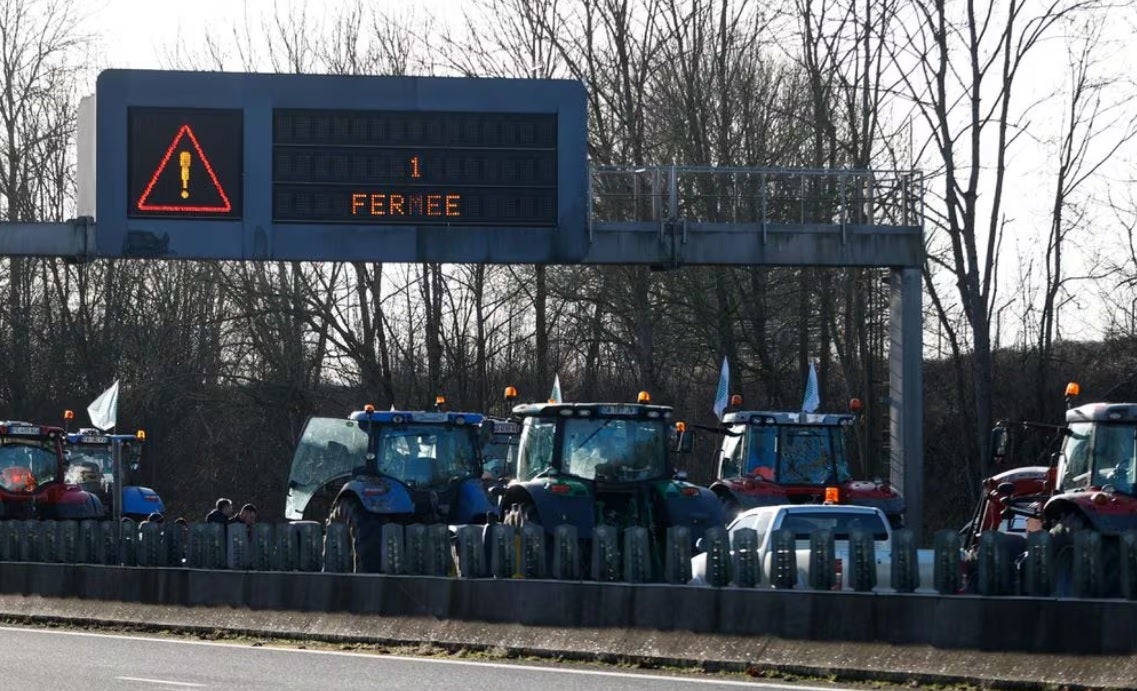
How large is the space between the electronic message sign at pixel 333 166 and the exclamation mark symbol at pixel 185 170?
19 millimetres

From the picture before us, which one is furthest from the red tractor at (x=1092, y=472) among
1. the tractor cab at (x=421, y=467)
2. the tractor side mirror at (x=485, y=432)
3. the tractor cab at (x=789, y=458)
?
the tractor cab at (x=421, y=467)

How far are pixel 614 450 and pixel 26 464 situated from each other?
13.0 meters

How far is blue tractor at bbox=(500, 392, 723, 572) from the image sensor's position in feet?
72.3

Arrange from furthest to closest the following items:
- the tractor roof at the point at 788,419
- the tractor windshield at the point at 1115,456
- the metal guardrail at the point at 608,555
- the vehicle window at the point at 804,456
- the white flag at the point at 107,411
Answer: the white flag at the point at 107,411 → the vehicle window at the point at 804,456 → the tractor roof at the point at 788,419 → the tractor windshield at the point at 1115,456 → the metal guardrail at the point at 608,555

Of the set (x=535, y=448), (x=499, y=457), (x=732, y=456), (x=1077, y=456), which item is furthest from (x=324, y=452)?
(x=1077, y=456)

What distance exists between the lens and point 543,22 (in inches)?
1876

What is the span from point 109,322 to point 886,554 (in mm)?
41320

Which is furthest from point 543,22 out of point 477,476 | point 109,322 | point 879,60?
point 477,476

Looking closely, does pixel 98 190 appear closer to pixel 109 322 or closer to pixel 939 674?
pixel 939 674

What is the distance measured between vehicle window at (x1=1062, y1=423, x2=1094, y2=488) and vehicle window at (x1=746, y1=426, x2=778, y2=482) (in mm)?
7504

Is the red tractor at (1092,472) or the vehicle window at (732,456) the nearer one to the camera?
the red tractor at (1092,472)

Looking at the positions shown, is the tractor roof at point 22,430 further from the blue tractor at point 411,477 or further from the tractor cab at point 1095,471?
the tractor cab at point 1095,471

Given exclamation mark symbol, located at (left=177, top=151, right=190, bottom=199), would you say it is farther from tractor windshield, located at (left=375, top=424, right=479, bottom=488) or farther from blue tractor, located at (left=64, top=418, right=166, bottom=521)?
blue tractor, located at (left=64, top=418, right=166, bottom=521)

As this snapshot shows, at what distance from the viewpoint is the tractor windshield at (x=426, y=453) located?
26359 mm
